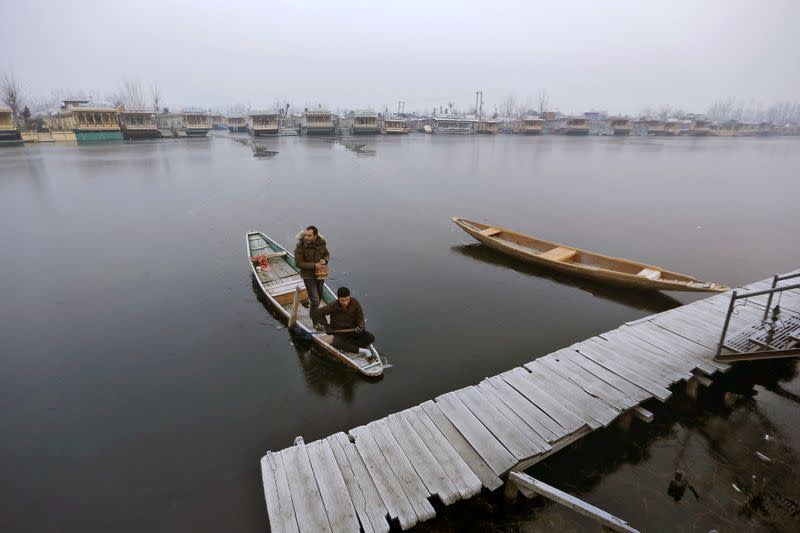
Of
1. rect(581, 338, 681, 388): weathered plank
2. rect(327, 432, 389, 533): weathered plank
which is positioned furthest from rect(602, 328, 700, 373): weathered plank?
rect(327, 432, 389, 533): weathered plank

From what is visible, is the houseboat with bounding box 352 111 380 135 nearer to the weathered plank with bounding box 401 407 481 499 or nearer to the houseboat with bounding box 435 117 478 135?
the houseboat with bounding box 435 117 478 135

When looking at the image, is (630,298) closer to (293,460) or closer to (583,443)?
(583,443)

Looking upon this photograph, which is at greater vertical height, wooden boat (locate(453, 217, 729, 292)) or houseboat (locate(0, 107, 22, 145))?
→ houseboat (locate(0, 107, 22, 145))

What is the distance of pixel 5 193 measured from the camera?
2978 cm

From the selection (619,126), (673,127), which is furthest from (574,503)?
(673,127)

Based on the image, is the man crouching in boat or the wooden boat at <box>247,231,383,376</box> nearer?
the man crouching in boat

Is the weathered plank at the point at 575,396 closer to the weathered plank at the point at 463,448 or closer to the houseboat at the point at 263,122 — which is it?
the weathered plank at the point at 463,448

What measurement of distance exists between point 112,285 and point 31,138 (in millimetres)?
78886

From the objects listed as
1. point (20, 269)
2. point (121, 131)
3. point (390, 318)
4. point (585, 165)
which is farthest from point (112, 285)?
point (121, 131)

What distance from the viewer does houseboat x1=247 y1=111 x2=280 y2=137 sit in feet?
283

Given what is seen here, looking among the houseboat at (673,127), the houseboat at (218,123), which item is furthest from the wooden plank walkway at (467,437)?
the houseboat at (218,123)

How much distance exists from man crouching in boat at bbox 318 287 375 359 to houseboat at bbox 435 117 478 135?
11318cm

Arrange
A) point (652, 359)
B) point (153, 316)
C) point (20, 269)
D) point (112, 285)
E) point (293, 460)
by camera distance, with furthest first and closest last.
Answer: point (20, 269), point (112, 285), point (153, 316), point (652, 359), point (293, 460)

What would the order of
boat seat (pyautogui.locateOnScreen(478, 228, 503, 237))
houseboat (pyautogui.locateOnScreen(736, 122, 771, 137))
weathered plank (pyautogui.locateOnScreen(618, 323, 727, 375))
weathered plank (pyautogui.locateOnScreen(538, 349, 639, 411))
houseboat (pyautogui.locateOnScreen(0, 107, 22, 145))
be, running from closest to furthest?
weathered plank (pyautogui.locateOnScreen(538, 349, 639, 411)), weathered plank (pyautogui.locateOnScreen(618, 323, 727, 375)), boat seat (pyautogui.locateOnScreen(478, 228, 503, 237)), houseboat (pyautogui.locateOnScreen(0, 107, 22, 145)), houseboat (pyautogui.locateOnScreen(736, 122, 771, 137))
